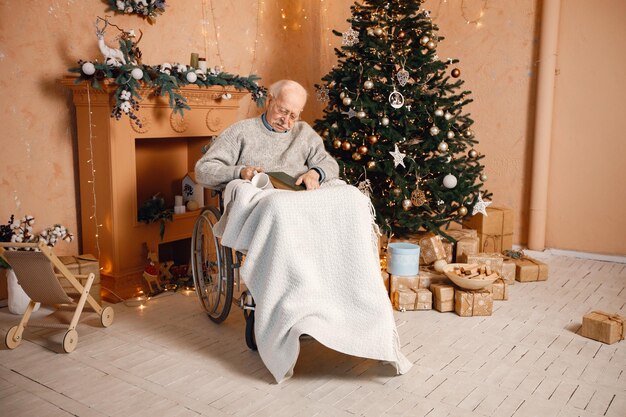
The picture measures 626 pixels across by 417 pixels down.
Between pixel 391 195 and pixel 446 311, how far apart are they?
3.10ft

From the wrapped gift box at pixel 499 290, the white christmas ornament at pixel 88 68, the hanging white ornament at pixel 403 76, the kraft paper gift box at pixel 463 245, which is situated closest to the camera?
the white christmas ornament at pixel 88 68

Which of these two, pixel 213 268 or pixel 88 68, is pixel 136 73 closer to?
pixel 88 68

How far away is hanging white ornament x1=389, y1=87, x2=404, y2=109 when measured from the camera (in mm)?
4098

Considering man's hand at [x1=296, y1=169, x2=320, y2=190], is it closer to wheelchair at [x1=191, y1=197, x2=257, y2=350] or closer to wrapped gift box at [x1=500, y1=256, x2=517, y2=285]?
wheelchair at [x1=191, y1=197, x2=257, y2=350]

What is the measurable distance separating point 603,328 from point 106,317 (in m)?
2.77

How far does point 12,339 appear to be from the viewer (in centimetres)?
304

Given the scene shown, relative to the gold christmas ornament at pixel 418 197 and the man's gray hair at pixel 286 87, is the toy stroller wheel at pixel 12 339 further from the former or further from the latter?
the gold christmas ornament at pixel 418 197

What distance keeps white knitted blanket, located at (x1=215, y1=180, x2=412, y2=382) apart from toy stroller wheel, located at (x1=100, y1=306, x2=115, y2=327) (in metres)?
1.09

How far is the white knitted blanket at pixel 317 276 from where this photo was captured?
8.73ft

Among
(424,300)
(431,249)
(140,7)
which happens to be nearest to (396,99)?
(431,249)

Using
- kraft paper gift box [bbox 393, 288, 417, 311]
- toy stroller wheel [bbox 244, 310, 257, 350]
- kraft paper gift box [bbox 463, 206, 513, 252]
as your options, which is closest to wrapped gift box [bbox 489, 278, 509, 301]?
kraft paper gift box [bbox 393, 288, 417, 311]

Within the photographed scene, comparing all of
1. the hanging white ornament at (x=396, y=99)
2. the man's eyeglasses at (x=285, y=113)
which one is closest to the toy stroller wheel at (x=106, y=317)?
the man's eyeglasses at (x=285, y=113)

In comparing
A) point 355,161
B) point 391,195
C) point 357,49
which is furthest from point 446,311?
point 357,49

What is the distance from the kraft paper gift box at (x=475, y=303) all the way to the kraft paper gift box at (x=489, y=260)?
0.53 metres
